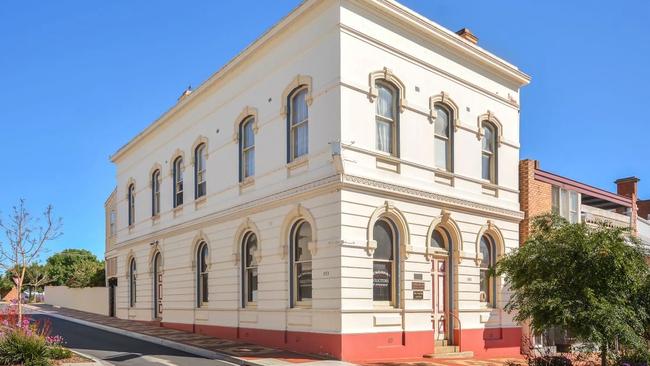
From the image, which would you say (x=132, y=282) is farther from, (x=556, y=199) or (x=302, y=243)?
(x=556, y=199)

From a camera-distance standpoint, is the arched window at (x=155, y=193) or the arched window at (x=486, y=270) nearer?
the arched window at (x=486, y=270)

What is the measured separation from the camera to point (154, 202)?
28.0 metres

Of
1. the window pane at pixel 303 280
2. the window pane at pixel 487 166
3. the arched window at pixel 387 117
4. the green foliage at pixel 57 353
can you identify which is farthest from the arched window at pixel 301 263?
the window pane at pixel 487 166

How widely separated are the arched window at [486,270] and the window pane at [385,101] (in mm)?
5645

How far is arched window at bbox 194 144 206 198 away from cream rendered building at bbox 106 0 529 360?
0.08 metres

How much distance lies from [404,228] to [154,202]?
1497 centimetres

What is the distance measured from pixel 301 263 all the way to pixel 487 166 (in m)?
7.51

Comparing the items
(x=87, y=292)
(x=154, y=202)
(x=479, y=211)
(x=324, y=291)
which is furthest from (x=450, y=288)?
(x=87, y=292)

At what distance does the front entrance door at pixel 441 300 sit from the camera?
17.9 metres

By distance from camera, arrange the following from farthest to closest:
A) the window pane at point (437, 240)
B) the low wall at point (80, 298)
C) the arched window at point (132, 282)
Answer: the low wall at point (80, 298) → the arched window at point (132, 282) → the window pane at point (437, 240)

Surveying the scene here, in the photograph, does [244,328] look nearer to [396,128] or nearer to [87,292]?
[396,128]

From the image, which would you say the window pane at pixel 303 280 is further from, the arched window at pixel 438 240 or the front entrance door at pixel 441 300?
the arched window at pixel 438 240

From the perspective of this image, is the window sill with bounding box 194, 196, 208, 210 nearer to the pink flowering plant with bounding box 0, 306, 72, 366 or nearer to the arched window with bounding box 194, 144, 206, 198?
the arched window with bounding box 194, 144, 206, 198

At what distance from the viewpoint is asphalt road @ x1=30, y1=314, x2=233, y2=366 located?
1546cm
